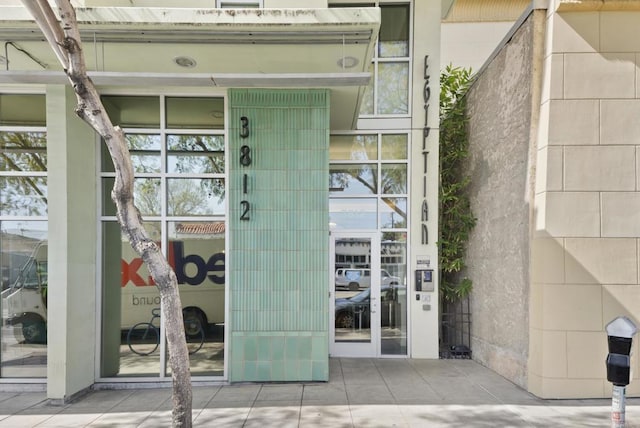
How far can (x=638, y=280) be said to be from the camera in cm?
532

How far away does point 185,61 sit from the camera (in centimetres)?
536

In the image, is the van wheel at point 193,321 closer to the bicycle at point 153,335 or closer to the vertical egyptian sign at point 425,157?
the bicycle at point 153,335

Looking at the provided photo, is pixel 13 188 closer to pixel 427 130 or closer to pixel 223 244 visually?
pixel 223 244

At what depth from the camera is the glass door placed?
7.67 meters

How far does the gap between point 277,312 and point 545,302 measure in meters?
3.75

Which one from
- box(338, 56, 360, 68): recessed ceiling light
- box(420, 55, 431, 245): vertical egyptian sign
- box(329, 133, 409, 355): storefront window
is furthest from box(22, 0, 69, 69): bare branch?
box(420, 55, 431, 245): vertical egyptian sign

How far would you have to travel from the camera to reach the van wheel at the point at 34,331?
20.0ft

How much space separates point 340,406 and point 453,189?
478 centimetres

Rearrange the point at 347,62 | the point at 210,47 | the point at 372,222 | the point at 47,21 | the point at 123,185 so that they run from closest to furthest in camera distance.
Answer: the point at 47,21
the point at 123,185
the point at 210,47
the point at 347,62
the point at 372,222

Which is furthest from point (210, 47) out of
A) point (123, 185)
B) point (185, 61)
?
point (123, 185)

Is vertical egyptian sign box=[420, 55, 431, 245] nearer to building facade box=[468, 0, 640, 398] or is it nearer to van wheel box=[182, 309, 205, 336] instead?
building facade box=[468, 0, 640, 398]

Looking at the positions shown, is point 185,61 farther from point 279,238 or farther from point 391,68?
point 391,68

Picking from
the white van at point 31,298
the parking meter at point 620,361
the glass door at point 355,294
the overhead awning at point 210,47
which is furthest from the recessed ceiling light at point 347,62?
the white van at point 31,298

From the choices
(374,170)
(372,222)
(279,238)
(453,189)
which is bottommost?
(279,238)
